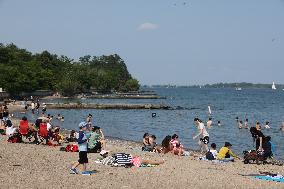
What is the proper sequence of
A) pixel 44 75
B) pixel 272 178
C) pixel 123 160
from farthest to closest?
pixel 44 75
pixel 123 160
pixel 272 178

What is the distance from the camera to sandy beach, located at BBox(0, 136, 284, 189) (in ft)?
45.9

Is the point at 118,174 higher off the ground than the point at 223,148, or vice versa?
the point at 223,148

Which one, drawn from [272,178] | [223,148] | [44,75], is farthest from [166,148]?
[44,75]

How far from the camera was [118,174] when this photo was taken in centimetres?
1579

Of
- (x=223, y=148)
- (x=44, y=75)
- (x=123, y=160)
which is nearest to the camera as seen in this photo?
(x=123, y=160)

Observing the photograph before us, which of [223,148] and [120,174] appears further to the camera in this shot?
[223,148]

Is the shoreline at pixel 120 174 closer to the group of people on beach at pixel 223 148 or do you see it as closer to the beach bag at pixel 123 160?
the beach bag at pixel 123 160

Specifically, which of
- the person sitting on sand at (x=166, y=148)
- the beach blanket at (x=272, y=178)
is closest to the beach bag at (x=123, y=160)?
the beach blanket at (x=272, y=178)

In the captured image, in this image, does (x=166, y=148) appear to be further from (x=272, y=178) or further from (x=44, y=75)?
(x=44, y=75)

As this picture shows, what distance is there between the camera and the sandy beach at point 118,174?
1400 centimetres

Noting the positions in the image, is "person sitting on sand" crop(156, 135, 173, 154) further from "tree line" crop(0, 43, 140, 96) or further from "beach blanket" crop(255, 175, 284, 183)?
"tree line" crop(0, 43, 140, 96)

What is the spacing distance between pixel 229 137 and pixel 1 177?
3044cm

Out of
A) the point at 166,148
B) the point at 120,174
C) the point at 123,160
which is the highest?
the point at 123,160

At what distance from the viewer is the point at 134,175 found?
51.4ft
